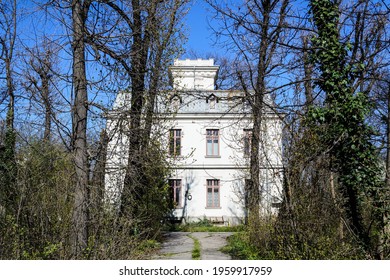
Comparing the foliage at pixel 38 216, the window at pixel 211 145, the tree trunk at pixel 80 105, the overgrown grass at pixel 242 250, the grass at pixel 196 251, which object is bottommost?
the grass at pixel 196 251

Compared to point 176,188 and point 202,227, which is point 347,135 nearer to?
point 202,227

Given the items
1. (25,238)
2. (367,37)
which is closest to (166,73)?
(25,238)

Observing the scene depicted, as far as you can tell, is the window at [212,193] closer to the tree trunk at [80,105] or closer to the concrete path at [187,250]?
the concrete path at [187,250]

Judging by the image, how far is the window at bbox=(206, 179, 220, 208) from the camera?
80.9 ft

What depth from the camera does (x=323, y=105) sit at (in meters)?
9.34

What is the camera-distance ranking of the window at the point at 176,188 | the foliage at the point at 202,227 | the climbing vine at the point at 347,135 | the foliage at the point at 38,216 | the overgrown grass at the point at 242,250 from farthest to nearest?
the window at the point at 176,188 < the foliage at the point at 202,227 < the overgrown grass at the point at 242,250 < the climbing vine at the point at 347,135 < the foliage at the point at 38,216

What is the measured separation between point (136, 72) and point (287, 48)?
3.79m

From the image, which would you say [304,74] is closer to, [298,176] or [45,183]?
[298,176]

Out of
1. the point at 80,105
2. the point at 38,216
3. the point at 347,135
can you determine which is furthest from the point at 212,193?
the point at 38,216

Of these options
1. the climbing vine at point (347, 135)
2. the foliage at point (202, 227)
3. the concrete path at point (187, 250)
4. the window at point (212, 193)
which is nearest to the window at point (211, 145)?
the window at point (212, 193)

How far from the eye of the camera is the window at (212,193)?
80.9ft

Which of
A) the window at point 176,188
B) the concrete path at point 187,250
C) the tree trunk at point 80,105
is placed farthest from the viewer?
the window at point 176,188

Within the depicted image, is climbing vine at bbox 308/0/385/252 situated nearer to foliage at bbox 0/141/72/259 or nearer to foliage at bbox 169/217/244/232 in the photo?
foliage at bbox 0/141/72/259

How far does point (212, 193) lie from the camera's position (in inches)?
982
